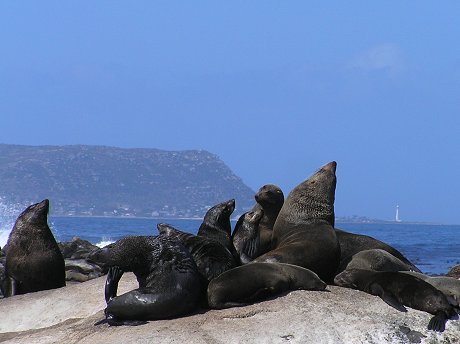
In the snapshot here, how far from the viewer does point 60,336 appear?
26.6 feet

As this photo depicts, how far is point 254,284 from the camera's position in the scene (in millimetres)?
8227

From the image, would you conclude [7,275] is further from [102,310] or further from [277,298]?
[277,298]

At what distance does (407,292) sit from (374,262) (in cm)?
164

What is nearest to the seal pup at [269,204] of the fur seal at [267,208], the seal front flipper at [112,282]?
the fur seal at [267,208]

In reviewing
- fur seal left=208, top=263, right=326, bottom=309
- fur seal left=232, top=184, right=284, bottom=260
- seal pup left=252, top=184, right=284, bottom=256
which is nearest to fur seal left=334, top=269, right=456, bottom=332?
fur seal left=208, top=263, right=326, bottom=309

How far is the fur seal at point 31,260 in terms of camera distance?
11.1 metres

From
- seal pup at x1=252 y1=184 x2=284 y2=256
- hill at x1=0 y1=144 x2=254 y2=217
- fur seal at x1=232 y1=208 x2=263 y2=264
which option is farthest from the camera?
hill at x1=0 y1=144 x2=254 y2=217

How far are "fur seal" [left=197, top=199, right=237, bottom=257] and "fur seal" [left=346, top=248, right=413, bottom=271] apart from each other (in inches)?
53.2

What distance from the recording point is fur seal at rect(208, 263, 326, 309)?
322 inches

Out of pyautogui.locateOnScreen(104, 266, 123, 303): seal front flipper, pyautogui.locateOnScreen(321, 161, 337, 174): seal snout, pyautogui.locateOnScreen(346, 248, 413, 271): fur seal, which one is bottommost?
pyautogui.locateOnScreen(104, 266, 123, 303): seal front flipper

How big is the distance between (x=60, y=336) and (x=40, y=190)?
148 m

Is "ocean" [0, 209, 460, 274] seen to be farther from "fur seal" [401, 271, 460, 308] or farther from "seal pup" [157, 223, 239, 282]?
"fur seal" [401, 271, 460, 308]

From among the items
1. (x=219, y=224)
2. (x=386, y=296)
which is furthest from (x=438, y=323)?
(x=219, y=224)

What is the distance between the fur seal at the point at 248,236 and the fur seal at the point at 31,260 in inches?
85.5
